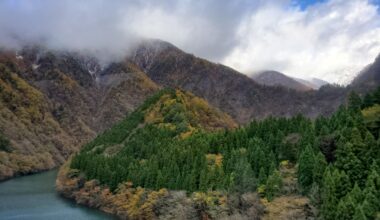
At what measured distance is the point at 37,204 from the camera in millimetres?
117812

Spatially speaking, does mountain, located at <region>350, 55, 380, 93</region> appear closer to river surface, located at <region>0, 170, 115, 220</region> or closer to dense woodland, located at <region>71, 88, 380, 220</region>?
dense woodland, located at <region>71, 88, 380, 220</region>

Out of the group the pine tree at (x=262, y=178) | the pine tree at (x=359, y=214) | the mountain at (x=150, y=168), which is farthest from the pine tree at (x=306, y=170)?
the pine tree at (x=359, y=214)

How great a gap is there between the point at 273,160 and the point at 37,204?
63468 mm

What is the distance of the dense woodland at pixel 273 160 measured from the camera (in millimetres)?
58531

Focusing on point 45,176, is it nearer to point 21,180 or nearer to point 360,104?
point 21,180

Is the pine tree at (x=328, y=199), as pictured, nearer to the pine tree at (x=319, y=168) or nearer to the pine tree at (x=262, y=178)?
the pine tree at (x=319, y=168)

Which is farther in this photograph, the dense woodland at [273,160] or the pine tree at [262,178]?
the pine tree at [262,178]

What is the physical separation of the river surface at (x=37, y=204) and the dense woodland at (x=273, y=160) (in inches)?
313

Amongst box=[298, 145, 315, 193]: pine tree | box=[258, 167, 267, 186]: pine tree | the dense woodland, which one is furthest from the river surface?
box=[298, 145, 315, 193]: pine tree

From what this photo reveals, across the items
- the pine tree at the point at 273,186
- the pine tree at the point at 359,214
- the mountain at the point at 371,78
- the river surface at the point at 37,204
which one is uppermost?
the mountain at the point at 371,78

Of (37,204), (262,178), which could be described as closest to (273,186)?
(262,178)

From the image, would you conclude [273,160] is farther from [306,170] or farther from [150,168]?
[150,168]

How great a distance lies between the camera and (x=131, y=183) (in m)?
102

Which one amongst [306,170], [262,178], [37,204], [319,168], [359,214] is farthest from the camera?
[37,204]
